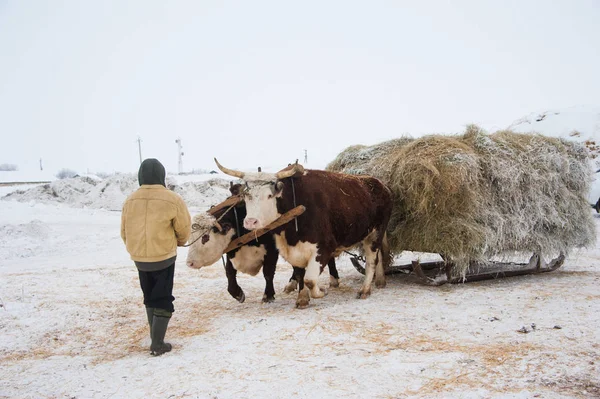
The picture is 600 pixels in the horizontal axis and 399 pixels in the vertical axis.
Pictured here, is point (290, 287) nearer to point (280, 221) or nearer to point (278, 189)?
point (280, 221)

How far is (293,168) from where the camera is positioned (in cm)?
626

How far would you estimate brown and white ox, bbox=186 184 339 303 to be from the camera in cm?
649

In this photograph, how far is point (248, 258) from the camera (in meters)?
6.91

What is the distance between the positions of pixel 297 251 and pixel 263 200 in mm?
853

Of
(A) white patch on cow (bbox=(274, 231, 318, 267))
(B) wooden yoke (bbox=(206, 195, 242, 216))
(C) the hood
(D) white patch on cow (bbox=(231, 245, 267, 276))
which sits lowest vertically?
(D) white patch on cow (bbox=(231, 245, 267, 276))

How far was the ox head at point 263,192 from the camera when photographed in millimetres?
6070

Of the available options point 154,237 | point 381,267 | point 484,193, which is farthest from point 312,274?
→ point 484,193

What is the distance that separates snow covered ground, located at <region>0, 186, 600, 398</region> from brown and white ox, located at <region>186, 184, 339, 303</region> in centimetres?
41

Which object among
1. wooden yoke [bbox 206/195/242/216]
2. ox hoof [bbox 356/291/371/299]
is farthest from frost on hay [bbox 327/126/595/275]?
wooden yoke [bbox 206/195/242/216]

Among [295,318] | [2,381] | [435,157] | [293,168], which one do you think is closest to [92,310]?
[2,381]

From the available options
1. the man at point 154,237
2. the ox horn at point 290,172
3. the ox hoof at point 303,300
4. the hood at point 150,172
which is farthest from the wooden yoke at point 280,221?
the hood at point 150,172

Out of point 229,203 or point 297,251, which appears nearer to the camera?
point 297,251

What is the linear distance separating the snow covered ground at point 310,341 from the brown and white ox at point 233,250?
16.1 inches

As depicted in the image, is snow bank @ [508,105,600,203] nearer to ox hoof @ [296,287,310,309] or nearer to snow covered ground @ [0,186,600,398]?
snow covered ground @ [0,186,600,398]
